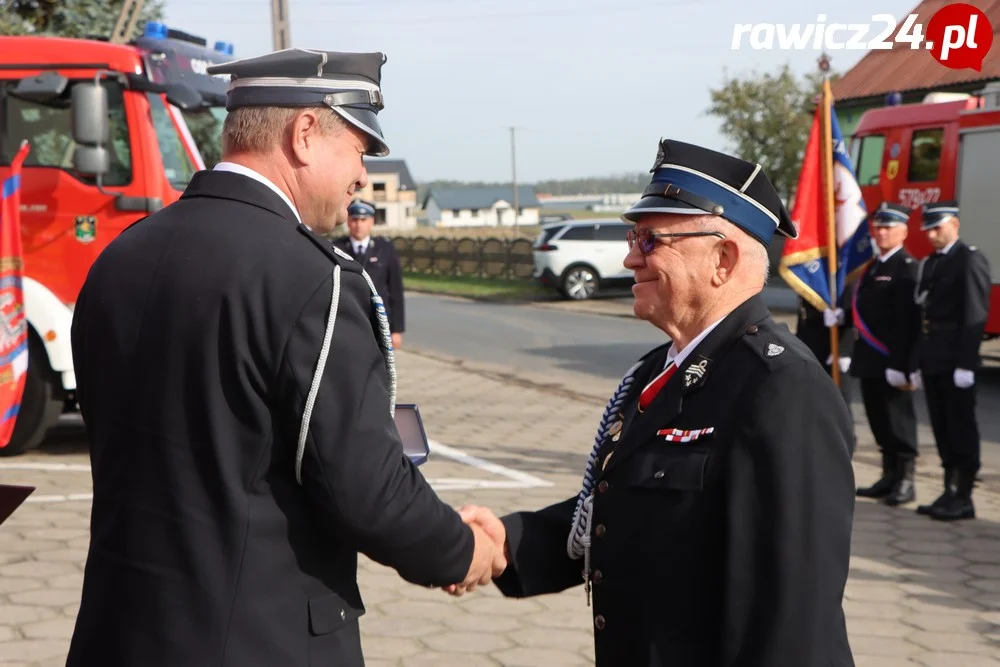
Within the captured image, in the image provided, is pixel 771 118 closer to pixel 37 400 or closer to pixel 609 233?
pixel 609 233

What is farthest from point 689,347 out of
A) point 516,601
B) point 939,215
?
point 939,215

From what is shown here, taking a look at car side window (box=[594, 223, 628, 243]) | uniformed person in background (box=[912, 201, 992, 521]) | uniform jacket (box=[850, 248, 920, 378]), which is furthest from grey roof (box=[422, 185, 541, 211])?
uniformed person in background (box=[912, 201, 992, 521])

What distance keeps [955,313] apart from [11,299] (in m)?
6.36

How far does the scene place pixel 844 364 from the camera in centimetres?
821

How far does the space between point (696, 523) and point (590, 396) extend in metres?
10.3

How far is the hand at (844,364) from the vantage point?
8.14 meters

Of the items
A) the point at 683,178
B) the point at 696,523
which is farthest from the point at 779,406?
the point at 683,178

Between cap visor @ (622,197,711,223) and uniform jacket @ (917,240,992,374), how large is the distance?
5.55 m

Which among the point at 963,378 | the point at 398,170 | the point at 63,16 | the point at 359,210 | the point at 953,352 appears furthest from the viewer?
the point at 398,170

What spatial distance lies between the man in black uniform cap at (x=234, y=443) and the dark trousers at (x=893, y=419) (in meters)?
5.94

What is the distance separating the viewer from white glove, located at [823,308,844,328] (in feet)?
27.2

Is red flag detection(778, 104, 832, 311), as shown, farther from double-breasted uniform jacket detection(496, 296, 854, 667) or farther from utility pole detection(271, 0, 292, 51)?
utility pole detection(271, 0, 292, 51)

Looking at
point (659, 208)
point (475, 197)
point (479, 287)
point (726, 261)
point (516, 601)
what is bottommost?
point (475, 197)

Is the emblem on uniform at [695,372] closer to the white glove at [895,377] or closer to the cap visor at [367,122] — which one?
the cap visor at [367,122]
